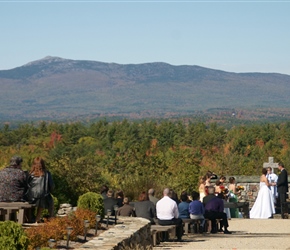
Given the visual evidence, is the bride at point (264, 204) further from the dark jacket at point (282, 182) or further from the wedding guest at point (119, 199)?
the wedding guest at point (119, 199)

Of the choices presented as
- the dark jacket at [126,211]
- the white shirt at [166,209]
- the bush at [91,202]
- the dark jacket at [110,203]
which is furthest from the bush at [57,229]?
the dark jacket at [110,203]

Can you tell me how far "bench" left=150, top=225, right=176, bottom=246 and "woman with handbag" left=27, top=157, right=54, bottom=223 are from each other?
2497mm

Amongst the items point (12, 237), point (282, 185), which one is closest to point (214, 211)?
point (282, 185)

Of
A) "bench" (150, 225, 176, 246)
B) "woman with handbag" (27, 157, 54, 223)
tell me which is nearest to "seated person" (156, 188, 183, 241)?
"bench" (150, 225, 176, 246)

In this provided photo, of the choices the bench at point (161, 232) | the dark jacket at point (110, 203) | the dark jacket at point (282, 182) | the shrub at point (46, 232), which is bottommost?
the bench at point (161, 232)

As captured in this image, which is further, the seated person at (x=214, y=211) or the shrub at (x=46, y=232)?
the seated person at (x=214, y=211)

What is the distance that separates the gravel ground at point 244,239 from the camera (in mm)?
16098

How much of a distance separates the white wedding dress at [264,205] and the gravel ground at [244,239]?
2.85 metres

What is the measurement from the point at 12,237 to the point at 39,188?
4.23m

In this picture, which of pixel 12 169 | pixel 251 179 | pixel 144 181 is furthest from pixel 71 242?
pixel 251 179

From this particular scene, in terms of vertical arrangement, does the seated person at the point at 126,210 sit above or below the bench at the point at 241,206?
above

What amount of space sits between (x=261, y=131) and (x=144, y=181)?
26.4m

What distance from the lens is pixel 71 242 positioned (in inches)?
515

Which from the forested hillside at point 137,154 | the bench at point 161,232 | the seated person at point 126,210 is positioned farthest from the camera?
the forested hillside at point 137,154
